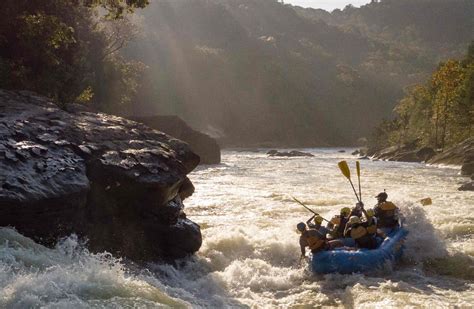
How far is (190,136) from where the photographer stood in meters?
32.4

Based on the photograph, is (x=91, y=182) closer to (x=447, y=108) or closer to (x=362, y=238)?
(x=362, y=238)

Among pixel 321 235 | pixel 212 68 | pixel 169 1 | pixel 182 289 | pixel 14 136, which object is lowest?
pixel 182 289

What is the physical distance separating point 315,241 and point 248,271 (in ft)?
4.33

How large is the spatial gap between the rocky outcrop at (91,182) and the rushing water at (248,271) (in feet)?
1.30

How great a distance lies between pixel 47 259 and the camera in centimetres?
638

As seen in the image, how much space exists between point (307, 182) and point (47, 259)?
16399 mm

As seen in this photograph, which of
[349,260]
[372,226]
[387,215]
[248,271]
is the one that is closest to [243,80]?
[387,215]

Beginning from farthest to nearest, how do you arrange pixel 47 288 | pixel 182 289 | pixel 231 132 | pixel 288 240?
pixel 231 132 < pixel 288 240 < pixel 182 289 < pixel 47 288

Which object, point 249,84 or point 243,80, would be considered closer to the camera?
point 249,84

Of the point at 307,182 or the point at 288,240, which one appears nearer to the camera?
the point at 288,240

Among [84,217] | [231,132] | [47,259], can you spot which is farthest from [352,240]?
[231,132]

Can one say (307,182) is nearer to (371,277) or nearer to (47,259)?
(371,277)

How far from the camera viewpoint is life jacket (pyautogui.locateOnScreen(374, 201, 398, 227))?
1060 centimetres

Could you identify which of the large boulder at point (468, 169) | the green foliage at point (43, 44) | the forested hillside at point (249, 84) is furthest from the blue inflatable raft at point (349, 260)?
the forested hillside at point (249, 84)
